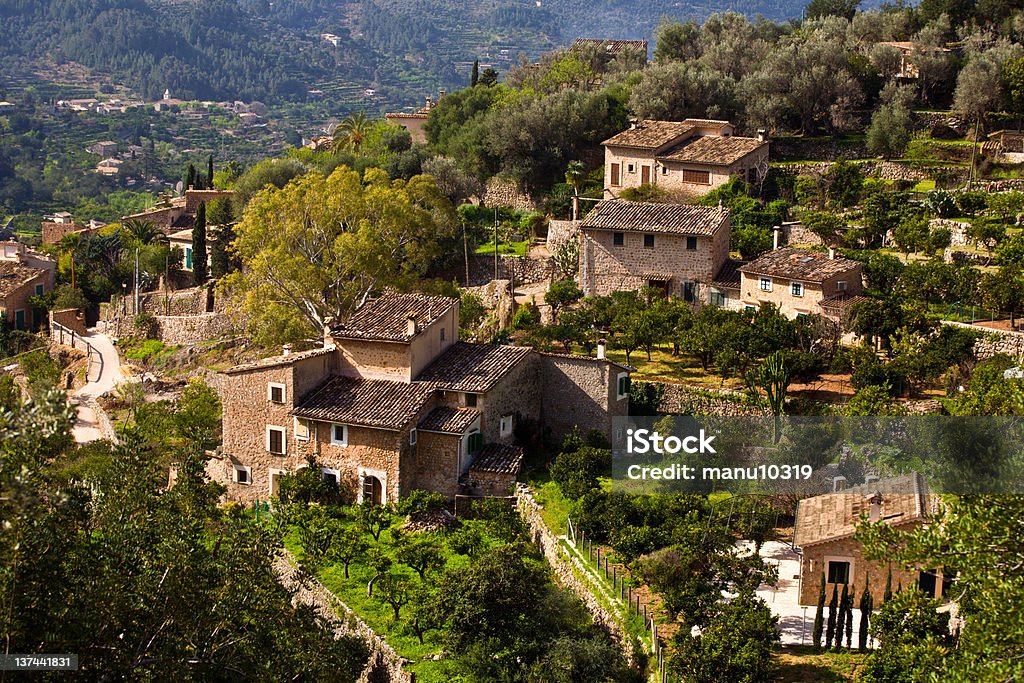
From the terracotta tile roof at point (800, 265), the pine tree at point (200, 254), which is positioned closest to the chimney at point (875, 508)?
the terracotta tile roof at point (800, 265)

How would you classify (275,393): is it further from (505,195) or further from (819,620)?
(505,195)

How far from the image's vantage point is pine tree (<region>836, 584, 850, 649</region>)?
23750mm

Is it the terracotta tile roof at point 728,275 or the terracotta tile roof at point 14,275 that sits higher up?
the terracotta tile roof at point 728,275

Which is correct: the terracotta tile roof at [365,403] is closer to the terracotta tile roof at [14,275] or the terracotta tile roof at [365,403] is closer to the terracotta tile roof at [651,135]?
the terracotta tile roof at [651,135]

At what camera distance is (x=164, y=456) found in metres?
35.3

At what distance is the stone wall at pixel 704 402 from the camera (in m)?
33.9

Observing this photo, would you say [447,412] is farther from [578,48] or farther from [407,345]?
[578,48]

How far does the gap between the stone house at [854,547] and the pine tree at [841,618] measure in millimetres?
253

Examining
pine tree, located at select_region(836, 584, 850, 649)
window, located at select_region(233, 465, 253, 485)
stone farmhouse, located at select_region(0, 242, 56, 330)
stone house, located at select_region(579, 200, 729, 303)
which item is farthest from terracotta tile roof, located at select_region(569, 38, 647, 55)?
pine tree, located at select_region(836, 584, 850, 649)

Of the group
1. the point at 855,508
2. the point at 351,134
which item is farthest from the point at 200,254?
the point at 855,508

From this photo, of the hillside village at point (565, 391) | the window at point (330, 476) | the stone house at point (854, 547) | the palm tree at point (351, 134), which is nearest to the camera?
the hillside village at point (565, 391)

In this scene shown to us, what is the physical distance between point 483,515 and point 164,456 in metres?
9.54

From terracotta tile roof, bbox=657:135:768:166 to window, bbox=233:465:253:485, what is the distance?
22.7 meters

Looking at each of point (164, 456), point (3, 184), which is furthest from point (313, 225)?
point (3, 184)
